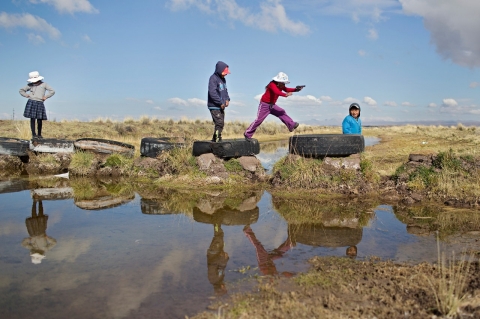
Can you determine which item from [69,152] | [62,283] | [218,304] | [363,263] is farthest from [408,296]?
[69,152]

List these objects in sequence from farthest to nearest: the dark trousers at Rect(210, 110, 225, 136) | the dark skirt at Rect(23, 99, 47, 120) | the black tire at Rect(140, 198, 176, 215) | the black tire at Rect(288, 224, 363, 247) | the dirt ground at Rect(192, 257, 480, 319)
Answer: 1. the dark skirt at Rect(23, 99, 47, 120)
2. the dark trousers at Rect(210, 110, 225, 136)
3. the black tire at Rect(140, 198, 176, 215)
4. the black tire at Rect(288, 224, 363, 247)
5. the dirt ground at Rect(192, 257, 480, 319)

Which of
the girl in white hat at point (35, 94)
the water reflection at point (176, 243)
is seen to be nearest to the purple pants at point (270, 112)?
the water reflection at point (176, 243)

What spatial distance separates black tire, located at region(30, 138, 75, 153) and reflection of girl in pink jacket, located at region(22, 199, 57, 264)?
254 inches

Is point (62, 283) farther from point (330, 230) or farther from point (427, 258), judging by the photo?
point (427, 258)

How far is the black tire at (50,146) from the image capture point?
12977 mm

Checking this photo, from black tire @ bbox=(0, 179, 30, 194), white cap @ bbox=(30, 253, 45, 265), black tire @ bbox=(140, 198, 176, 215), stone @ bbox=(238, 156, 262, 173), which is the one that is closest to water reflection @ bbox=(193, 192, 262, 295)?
black tire @ bbox=(140, 198, 176, 215)

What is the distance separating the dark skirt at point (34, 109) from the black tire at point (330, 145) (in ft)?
29.1

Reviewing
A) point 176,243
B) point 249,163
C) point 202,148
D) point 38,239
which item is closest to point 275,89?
point 249,163

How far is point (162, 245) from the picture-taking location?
540cm

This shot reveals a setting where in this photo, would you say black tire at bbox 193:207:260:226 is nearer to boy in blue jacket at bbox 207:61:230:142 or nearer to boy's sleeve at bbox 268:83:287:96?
boy's sleeve at bbox 268:83:287:96

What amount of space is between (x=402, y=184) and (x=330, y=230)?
3495 mm

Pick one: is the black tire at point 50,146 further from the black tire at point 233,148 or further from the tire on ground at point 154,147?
the black tire at point 233,148

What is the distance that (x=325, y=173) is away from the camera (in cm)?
916

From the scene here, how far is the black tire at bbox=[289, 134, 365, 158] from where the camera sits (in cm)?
917
